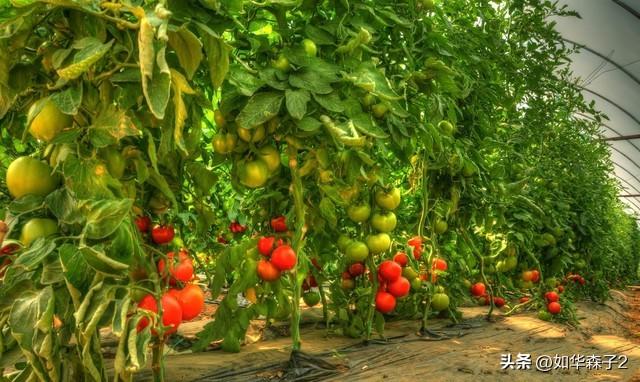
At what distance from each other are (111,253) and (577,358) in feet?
8.28

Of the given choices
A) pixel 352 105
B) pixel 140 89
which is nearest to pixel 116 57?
pixel 140 89

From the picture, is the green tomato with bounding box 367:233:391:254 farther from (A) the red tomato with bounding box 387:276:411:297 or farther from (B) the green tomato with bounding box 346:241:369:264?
(A) the red tomato with bounding box 387:276:411:297

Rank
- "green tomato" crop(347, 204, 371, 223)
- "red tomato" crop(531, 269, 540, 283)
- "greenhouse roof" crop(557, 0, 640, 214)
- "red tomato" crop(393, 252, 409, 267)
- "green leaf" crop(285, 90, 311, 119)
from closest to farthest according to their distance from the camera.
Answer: "green leaf" crop(285, 90, 311, 119) < "green tomato" crop(347, 204, 371, 223) < "red tomato" crop(393, 252, 409, 267) < "red tomato" crop(531, 269, 540, 283) < "greenhouse roof" crop(557, 0, 640, 214)

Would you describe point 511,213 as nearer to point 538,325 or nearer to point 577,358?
point 538,325

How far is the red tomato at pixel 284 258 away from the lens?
4.92 ft

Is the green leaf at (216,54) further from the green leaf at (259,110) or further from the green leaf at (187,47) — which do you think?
the green leaf at (259,110)

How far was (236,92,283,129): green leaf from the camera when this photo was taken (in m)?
1.13

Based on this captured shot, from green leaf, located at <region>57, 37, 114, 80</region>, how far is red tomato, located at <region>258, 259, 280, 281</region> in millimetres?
956

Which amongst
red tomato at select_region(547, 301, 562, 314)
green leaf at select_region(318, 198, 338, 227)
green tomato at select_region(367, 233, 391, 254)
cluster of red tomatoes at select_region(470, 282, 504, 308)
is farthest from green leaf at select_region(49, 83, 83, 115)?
red tomato at select_region(547, 301, 562, 314)

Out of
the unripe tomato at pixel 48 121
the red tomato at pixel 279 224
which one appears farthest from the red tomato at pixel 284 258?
the unripe tomato at pixel 48 121

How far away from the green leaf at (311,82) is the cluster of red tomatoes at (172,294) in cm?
48

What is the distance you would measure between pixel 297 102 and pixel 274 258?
1.86 feet

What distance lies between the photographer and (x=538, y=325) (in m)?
3.25

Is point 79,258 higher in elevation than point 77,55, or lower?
lower
